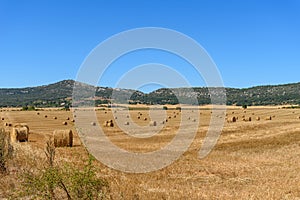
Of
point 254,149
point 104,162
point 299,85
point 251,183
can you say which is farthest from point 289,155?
point 299,85

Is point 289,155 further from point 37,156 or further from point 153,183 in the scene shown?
point 37,156

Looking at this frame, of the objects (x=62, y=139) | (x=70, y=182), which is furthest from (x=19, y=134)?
(x=70, y=182)

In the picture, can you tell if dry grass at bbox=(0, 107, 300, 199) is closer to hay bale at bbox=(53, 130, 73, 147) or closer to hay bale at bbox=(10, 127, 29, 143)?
hay bale at bbox=(53, 130, 73, 147)

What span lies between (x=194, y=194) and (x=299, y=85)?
172 metres

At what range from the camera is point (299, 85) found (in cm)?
17150

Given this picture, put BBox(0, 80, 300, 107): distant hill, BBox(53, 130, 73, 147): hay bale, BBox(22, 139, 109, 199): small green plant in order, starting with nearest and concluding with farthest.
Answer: BBox(22, 139, 109, 199): small green plant < BBox(53, 130, 73, 147): hay bale < BBox(0, 80, 300, 107): distant hill

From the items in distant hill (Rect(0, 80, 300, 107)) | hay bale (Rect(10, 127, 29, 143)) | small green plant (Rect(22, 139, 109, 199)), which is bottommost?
small green plant (Rect(22, 139, 109, 199))

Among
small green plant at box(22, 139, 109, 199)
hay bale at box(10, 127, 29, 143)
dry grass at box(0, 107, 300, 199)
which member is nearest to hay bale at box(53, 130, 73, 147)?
hay bale at box(10, 127, 29, 143)

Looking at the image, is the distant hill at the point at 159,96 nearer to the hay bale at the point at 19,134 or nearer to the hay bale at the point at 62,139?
the hay bale at the point at 19,134

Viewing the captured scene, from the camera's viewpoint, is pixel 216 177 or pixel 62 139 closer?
pixel 216 177

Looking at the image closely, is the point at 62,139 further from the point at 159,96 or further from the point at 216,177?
the point at 159,96

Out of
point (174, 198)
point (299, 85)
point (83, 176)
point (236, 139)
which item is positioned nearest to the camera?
point (83, 176)

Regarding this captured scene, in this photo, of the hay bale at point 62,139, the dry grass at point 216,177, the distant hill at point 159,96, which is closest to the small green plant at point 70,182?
the dry grass at point 216,177

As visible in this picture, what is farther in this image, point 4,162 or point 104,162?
point 104,162
